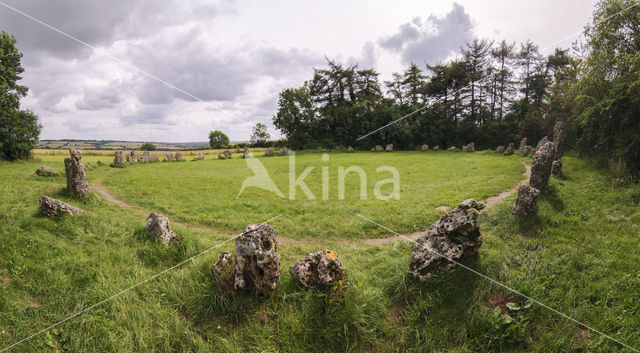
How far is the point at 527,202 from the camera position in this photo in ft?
24.7

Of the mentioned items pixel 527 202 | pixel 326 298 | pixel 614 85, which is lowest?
pixel 326 298

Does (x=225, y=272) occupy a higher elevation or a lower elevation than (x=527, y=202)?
lower

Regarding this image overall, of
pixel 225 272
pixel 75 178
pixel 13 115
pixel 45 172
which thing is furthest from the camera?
pixel 13 115

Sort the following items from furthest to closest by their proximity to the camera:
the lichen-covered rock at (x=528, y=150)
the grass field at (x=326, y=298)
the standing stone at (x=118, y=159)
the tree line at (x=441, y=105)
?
the tree line at (x=441, y=105)
the standing stone at (x=118, y=159)
the lichen-covered rock at (x=528, y=150)
the grass field at (x=326, y=298)

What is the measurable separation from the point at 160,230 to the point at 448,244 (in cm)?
650

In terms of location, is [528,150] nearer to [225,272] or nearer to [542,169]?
[542,169]

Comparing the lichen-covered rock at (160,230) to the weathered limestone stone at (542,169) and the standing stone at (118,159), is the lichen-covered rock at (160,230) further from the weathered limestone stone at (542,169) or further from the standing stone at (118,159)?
the standing stone at (118,159)

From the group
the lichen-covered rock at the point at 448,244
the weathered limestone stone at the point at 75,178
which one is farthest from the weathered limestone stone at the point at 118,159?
the lichen-covered rock at the point at 448,244

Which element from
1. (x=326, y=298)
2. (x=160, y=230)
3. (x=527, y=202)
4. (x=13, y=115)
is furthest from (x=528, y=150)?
(x=13, y=115)

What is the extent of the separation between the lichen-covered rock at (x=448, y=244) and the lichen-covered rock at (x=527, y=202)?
3.91 m

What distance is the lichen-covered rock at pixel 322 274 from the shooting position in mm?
4012

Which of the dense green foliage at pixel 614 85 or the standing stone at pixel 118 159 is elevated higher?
the dense green foliage at pixel 614 85

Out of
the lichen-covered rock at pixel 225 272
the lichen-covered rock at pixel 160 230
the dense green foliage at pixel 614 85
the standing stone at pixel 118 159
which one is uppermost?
the dense green foliage at pixel 614 85

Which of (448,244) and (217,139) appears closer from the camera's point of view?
(448,244)
